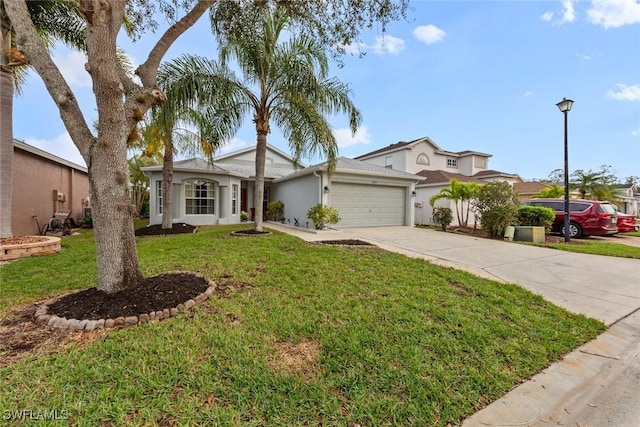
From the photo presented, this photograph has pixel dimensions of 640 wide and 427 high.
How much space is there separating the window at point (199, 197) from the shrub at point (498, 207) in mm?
13216

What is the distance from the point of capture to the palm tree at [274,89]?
7.86 m

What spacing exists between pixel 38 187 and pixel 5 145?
5.49 m

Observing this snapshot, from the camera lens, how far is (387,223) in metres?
14.4

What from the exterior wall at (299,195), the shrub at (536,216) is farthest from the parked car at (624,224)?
the exterior wall at (299,195)

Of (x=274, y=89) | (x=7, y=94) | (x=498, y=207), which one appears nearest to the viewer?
(x=7, y=94)

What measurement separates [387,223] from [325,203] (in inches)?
164

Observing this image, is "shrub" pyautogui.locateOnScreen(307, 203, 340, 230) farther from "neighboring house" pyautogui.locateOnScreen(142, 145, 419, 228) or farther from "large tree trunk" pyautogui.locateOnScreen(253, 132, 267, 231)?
"large tree trunk" pyautogui.locateOnScreen(253, 132, 267, 231)

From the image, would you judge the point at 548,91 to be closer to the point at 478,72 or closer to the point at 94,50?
the point at 478,72

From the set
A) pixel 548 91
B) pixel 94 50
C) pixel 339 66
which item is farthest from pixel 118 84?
pixel 548 91

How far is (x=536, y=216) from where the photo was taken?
11.0 meters

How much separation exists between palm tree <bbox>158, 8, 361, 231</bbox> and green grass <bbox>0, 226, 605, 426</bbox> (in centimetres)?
540

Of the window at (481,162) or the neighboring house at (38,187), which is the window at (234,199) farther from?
the window at (481,162)

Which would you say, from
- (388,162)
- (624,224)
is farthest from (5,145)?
(624,224)

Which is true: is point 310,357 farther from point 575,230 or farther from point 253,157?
point 253,157
